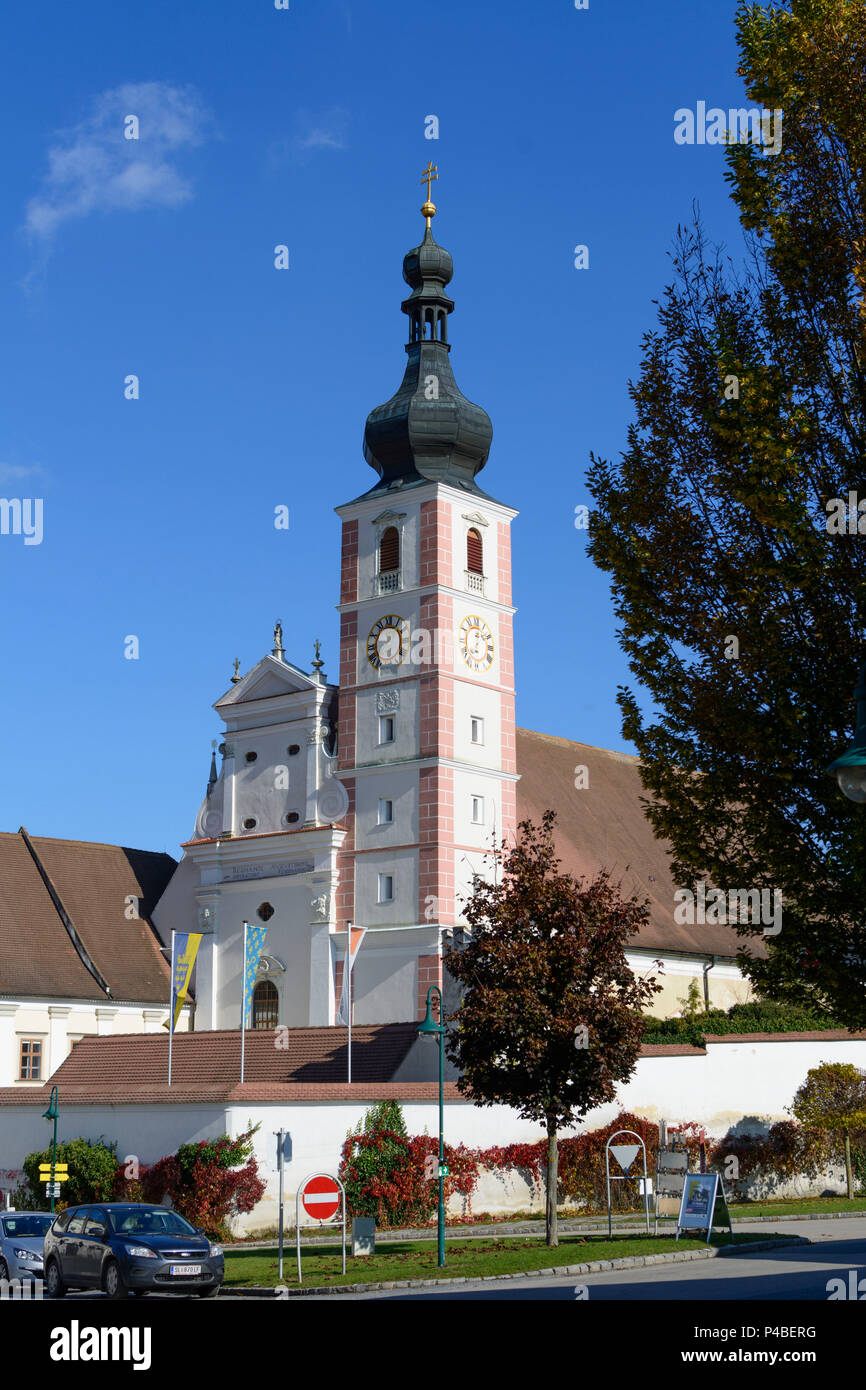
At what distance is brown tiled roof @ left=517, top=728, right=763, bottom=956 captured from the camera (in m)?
51.8

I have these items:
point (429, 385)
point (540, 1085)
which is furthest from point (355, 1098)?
point (429, 385)

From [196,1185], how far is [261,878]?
2096 cm

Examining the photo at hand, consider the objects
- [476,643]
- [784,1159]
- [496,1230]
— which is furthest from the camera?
[476,643]

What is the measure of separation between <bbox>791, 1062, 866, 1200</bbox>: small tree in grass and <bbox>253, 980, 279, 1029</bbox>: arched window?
695 inches

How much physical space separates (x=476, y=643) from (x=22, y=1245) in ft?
99.5

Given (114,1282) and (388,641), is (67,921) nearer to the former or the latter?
(388,641)

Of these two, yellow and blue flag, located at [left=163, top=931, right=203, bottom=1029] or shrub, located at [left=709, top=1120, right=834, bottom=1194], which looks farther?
yellow and blue flag, located at [left=163, top=931, right=203, bottom=1029]

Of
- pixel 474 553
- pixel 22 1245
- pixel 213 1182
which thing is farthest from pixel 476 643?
pixel 22 1245

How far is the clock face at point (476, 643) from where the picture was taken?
49.5 m

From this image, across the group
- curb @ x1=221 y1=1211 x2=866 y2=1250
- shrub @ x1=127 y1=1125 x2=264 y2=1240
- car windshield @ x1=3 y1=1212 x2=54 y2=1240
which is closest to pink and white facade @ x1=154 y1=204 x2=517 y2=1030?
curb @ x1=221 y1=1211 x2=866 y2=1250

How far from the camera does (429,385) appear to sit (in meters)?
51.7

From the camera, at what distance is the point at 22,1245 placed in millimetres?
22094

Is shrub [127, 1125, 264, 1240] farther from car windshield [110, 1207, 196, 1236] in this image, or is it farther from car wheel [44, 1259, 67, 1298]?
car windshield [110, 1207, 196, 1236]
